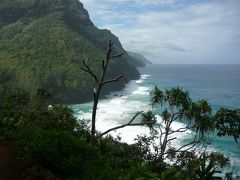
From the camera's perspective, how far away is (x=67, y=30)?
127812 mm

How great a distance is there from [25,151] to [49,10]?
136745 mm

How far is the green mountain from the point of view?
89.1 meters

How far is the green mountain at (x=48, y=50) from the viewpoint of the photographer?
292 feet

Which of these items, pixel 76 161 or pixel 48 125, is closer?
Result: pixel 76 161

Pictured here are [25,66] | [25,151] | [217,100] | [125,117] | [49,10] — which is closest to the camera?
[25,151]

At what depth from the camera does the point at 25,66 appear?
9512cm

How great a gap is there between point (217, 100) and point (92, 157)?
78.7 meters

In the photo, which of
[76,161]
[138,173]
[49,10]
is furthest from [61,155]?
[49,10]

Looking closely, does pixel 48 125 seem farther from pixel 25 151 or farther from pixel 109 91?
pixel 109 91

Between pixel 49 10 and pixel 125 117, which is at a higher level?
pixel 49 10

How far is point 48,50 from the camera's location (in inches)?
4311

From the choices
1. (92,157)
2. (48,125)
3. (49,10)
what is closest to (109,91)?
(49,10)

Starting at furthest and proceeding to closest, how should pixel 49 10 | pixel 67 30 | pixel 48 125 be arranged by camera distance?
1. pixel 49 10
2. pixel 67 30
3. pixel 48 125

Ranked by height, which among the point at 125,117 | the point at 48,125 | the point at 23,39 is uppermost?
the point at 23,39
